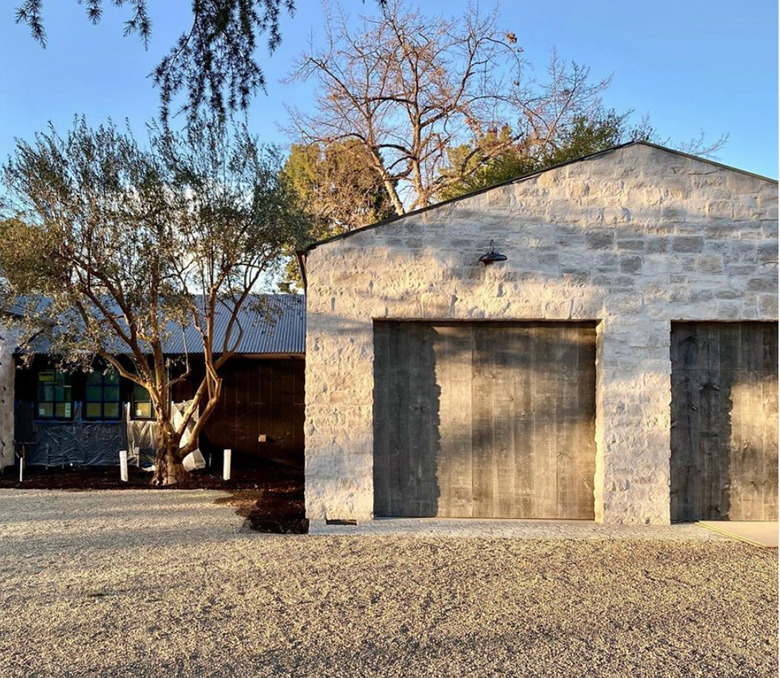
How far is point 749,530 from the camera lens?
7305 mm

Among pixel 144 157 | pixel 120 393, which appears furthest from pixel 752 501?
pixel 120 393

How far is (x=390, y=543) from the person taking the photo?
6.73m

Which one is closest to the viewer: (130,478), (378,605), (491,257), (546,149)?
(378,605)

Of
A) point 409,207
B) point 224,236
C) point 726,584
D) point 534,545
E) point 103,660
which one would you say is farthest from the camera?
point 409,207

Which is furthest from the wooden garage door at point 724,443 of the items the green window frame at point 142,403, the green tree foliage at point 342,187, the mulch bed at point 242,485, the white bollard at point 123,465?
the green tree foliage at point 342,187

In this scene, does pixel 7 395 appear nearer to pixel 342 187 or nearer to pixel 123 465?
pixel 123 465

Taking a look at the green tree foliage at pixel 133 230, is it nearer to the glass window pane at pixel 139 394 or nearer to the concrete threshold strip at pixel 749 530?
the glass window pane at pixel 139 394

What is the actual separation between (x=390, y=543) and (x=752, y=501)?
4.21 meters

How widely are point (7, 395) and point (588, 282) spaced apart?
10.8m

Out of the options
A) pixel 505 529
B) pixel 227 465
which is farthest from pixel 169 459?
pixel 505 529

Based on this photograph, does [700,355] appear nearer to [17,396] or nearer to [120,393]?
[120,393]

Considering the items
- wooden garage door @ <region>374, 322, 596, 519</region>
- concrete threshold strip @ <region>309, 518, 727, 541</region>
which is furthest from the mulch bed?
wooden garage door @ <region>374, 322, 596, 519</region>

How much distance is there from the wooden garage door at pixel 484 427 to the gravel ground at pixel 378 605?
3.03ft

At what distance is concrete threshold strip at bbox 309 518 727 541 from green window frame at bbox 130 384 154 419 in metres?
7.27
